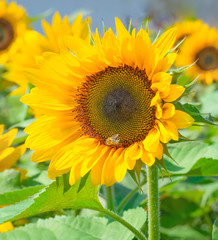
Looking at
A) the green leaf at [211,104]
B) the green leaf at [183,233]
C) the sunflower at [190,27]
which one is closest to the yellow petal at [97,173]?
the green leaf at [183,233]

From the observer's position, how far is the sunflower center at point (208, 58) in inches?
136

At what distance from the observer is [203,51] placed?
3592 millimetres

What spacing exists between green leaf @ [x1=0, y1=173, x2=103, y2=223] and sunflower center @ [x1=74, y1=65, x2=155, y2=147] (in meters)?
0.14

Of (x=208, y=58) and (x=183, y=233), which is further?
(x=208, y=58)

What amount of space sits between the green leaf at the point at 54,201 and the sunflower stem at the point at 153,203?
14cm

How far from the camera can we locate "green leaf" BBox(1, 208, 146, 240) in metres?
1.19

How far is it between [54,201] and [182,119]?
352 mm

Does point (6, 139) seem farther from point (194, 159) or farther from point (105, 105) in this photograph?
point (194, 159)

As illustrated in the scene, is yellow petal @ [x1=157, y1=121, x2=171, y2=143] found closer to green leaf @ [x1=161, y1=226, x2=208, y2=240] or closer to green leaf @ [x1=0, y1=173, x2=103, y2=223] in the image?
green leaf @ [x1=0, y1=173, x2=103, y2=223]

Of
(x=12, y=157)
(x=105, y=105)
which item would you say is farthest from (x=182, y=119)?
(x=12, y=157)

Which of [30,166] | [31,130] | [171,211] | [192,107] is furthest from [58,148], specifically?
[171,211]

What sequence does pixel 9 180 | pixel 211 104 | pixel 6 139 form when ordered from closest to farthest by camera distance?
1. pixel 6 139
2. pixel 9 180
3. pixel 211 104

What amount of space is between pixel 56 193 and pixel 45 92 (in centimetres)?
27

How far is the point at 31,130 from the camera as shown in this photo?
3.92 ft
